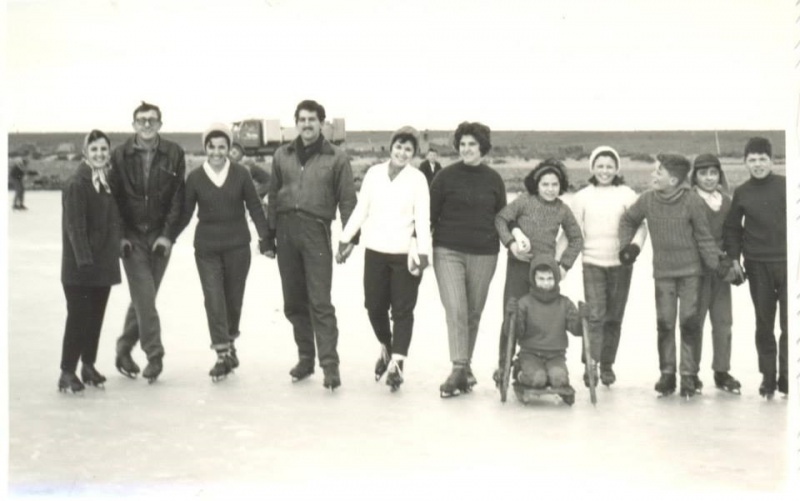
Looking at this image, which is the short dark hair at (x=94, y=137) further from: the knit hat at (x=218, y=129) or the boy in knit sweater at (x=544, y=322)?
the boy in knit sweater at (x=544, y=322)

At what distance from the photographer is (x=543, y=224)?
5.87 meters

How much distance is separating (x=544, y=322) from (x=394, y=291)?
73 cm

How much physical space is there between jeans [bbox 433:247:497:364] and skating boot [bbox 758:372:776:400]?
4.38 ft

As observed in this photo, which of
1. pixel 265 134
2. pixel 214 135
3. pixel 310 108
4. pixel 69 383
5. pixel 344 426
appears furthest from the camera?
pixel 265 134

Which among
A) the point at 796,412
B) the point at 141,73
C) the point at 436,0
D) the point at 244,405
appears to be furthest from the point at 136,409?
the point at 796,412

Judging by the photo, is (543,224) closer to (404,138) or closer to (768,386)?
(404,138)

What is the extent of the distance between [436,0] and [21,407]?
2619 mm

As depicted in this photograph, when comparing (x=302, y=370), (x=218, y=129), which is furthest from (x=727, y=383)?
(x=218, y=129)

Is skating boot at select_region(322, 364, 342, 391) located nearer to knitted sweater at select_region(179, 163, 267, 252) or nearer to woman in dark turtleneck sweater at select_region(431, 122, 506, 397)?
woman in dark turtleneck sweater at select_region(431, 122, 506, 397)

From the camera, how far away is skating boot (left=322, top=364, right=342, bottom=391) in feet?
19.6

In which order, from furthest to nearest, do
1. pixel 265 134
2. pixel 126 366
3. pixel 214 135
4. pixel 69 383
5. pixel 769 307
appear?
pixel 265 134 < pixel 126 366 < pixel 214 135 < pixel 69 383 < pixel 769 307

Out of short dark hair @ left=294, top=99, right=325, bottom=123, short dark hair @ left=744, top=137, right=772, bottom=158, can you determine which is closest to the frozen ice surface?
short dark hair @ left=744, top=137, right=772, bottom=158

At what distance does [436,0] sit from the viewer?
19.2 feet

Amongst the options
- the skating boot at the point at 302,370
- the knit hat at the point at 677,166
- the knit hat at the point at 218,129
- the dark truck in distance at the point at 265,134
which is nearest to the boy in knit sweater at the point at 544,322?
the knit hat at the point at 677,166
